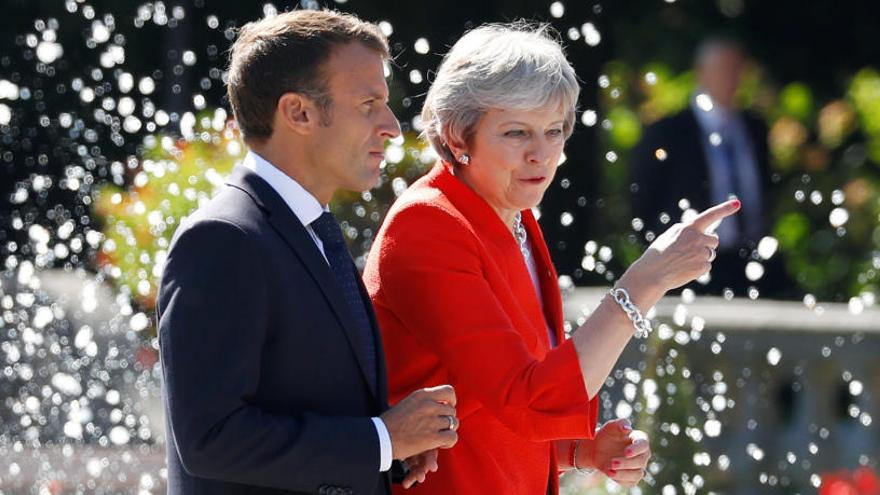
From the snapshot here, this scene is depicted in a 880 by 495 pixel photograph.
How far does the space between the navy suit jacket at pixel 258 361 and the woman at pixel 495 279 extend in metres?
0.21

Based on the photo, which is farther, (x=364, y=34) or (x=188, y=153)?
(x=188, y=153)

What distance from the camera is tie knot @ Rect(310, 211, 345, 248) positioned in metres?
2.27

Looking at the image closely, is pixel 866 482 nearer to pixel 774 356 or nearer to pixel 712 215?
pixel 774 356

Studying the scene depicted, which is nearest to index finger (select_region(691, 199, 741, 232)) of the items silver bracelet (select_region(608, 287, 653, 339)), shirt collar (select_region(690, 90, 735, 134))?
silver bracelet (select_region(608, 287, 653, 339))

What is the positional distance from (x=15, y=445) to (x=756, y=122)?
356cm

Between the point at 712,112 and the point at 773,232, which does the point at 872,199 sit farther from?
the point at 712,112

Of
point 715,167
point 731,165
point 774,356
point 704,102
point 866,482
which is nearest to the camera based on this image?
point 866,482

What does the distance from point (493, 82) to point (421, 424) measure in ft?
1.93

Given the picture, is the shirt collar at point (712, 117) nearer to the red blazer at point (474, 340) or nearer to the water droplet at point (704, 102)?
the water droplet at point (704, 102)

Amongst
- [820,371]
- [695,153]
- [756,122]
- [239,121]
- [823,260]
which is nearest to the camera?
[239,121]

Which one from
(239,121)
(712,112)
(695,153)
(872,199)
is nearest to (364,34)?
(239,121)

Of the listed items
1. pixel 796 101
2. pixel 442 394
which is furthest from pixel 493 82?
pixel 796 101

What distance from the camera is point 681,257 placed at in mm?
2361

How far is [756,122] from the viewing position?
7.27 meters
